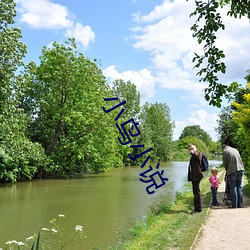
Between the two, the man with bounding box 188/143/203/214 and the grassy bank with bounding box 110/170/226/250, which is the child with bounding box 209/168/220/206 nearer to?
the grassy bank with bounding box 110/170/226/250

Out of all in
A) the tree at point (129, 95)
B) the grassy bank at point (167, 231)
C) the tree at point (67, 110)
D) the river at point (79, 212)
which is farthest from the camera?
the tree at point (129, 95)

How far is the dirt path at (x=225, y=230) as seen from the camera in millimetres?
6582

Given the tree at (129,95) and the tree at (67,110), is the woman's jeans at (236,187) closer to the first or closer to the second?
the tree at (67,110)

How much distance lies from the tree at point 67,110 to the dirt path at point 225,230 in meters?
19.2

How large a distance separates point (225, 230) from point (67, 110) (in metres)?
21.6

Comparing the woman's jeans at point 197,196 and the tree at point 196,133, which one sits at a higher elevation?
the tree at point 196,133

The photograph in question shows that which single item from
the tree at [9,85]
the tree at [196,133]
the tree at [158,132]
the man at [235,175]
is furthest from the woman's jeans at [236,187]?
the tree at [196,133]

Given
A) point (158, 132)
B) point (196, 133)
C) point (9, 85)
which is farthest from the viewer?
point (196, 133)

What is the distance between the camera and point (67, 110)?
27.9 metres

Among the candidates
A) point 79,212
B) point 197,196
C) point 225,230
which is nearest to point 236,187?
point 197,196

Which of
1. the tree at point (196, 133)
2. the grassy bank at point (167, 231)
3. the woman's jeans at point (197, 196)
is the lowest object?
the grassy bank at point (167, 231)

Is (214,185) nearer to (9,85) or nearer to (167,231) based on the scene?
(167,231)

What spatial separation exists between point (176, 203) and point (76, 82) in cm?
1756

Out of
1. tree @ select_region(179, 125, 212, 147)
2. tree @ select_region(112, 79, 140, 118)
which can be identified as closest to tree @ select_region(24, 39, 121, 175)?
tree @ select_region(112, 79, 140, 118)
